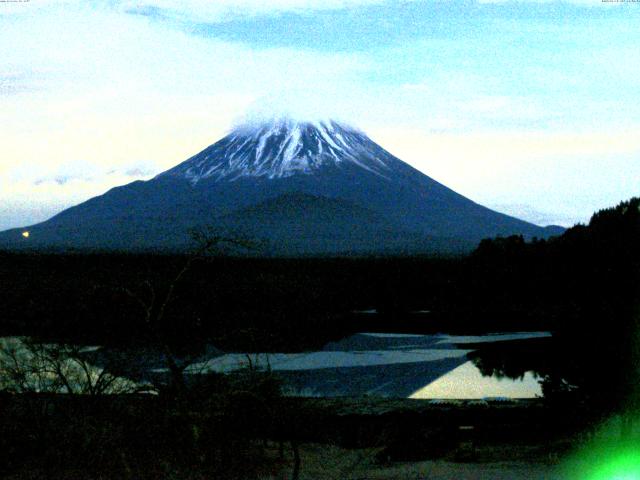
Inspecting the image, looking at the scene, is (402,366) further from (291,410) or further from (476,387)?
(291,410)

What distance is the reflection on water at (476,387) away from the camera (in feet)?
90.9

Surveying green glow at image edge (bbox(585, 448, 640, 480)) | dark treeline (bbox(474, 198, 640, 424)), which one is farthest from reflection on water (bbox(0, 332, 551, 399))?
green glow at image edge (bbox(585, 448, 640, 480))

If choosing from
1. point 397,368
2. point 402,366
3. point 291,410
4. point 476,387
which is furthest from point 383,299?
point 291,410

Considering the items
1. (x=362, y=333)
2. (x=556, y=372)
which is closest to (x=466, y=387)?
(x=556, y=372)

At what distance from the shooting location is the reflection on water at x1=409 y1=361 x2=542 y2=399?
90.9 ft

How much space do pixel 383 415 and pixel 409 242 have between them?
152531 mm

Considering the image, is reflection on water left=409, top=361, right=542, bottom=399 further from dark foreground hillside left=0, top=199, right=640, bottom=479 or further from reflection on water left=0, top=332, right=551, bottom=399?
dark foreground hillside left=0, top=199, right=640, bottom=479

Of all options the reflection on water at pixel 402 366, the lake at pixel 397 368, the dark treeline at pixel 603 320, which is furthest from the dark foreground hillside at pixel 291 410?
the lake at pixel 397 368

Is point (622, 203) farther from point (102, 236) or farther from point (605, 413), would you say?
point (102, 236)

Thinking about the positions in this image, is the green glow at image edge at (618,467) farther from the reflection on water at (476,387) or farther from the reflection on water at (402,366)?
the reflection on water at (476,387)

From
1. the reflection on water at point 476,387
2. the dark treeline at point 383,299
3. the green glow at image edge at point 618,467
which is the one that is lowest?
the reflection on water at point 476,387

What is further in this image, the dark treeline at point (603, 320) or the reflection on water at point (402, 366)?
the reflection on water at point (402, 366)

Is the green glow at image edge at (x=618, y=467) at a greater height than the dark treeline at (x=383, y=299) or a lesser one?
lesser

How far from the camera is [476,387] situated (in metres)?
29.3
